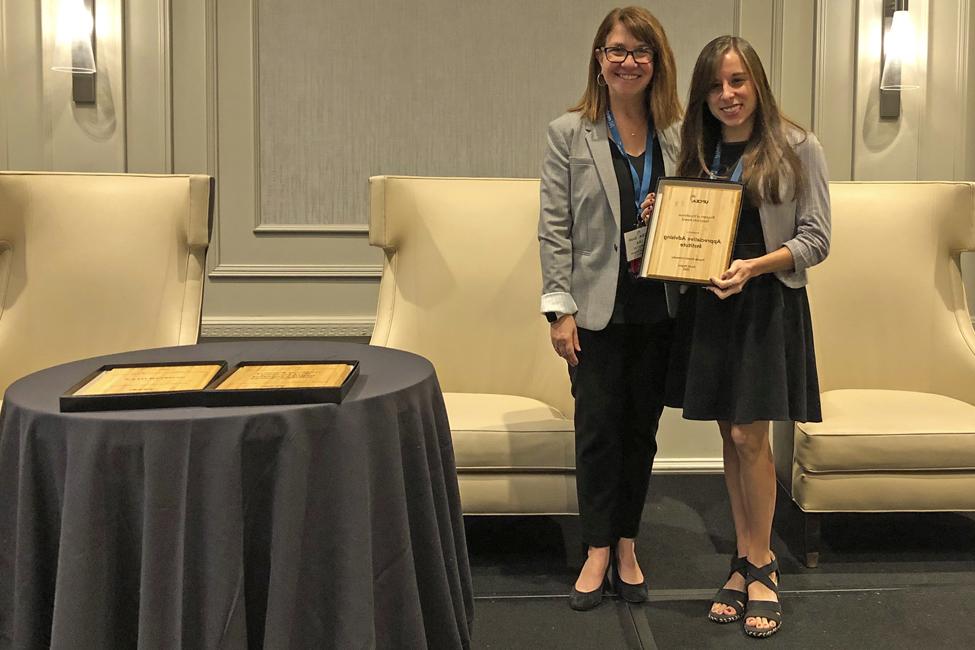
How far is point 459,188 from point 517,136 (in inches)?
20.8

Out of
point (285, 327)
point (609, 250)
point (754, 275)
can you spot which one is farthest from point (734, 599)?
point (285, 327)

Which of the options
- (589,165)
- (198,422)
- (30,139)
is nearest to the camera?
(198,422)

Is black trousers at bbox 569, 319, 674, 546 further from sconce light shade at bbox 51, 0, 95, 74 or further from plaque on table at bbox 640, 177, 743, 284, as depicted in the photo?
sconce light shade at bbox 51, 0, 95, 74

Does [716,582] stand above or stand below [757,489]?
below

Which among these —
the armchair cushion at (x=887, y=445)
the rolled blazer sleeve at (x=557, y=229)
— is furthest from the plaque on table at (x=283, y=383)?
the armchair cushion at (x=887, y=445)

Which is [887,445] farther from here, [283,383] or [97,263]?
[97,263]

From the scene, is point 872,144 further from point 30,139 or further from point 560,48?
point 30,139

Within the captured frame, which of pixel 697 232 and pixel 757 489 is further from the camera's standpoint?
pixel 757 489

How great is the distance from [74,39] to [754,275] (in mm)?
2519

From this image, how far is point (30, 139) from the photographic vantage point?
3.18m

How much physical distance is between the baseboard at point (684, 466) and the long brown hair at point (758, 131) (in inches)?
65.3

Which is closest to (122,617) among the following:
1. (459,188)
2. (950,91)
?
(459,188)

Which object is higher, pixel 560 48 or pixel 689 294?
pixel 560 48

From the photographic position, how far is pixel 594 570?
2254mm
